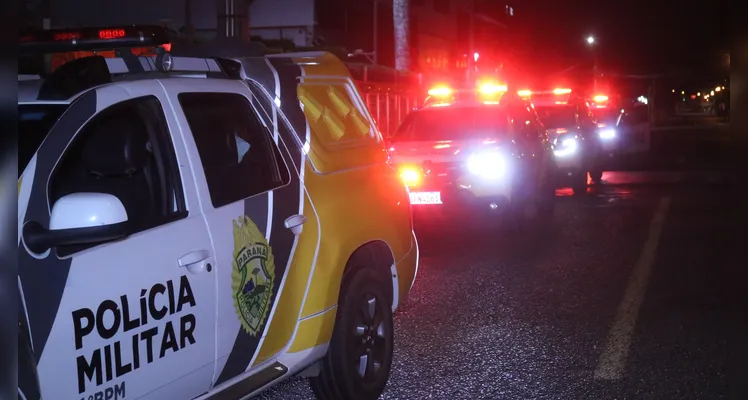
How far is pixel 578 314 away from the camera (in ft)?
27.1

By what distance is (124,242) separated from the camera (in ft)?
12.4

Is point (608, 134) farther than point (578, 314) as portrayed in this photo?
Yes

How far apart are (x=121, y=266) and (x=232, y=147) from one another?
1.46 m

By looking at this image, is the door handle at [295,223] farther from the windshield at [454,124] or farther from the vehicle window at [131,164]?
the windshield at [454,124]

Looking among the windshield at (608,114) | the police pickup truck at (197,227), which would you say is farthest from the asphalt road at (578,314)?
the windshield at (608,114)

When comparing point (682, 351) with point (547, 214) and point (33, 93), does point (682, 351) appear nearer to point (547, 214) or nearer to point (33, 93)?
point (33, 93)

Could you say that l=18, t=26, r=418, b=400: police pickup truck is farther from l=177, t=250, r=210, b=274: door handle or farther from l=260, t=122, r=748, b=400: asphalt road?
l=260, t=122, r=748, b=400: asphalt road

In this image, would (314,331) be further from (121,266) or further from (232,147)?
(121,266)

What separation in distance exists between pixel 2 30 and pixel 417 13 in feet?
129

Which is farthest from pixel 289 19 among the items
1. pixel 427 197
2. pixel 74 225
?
pixel 74 225

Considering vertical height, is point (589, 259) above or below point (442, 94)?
below

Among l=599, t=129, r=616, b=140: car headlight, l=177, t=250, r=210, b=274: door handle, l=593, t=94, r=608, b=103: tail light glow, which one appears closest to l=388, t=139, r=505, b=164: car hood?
l=177, t=250, r=210, b=274: door handle

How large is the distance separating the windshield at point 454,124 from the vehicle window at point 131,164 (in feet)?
28.1

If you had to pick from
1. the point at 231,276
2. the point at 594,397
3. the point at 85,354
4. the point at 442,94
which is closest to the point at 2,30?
the point at 85,354
